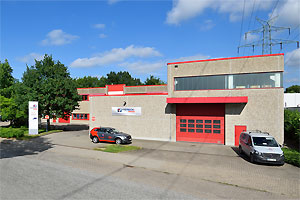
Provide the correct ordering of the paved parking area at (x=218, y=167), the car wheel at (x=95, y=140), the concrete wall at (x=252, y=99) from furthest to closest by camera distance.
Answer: the car wheel at (x=95, y=140) < the concrete wall at (x=252, y=99) < the paved parking area at (x=218, y=167)

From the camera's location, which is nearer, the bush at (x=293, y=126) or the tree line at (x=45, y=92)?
the bush at (x=293, y=126)

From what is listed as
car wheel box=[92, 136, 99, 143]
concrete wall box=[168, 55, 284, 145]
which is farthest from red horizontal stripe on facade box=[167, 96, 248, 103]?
car wheel box=[92, 136, 99, 143]

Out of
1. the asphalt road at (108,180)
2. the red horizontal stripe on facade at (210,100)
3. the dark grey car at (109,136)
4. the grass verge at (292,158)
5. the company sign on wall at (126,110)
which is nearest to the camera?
the asphalt road at (108,180)

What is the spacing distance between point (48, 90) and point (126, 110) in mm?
10387

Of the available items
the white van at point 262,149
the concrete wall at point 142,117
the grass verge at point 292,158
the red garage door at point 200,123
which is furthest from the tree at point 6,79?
the grass verge at point 292,158

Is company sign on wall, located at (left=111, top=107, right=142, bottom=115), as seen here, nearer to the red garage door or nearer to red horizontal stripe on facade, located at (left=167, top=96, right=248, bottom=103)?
red horizontal stripe on facade, located at (left=167, top=96, right=248, bottom=103)

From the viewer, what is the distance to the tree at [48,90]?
24.9 meters

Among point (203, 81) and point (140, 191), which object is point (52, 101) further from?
point (140, 191)

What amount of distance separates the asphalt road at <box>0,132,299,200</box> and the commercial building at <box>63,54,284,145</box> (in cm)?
678

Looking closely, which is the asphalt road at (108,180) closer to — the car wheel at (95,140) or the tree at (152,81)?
the car wheel at (95,140)

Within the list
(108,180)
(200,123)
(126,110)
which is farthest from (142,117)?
(108,180)

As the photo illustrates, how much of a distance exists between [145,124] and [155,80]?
2230 inches

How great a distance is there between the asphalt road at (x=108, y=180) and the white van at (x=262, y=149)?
72cm

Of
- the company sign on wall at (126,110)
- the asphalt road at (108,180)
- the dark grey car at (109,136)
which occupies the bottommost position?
the asphalt road at (108,180)
